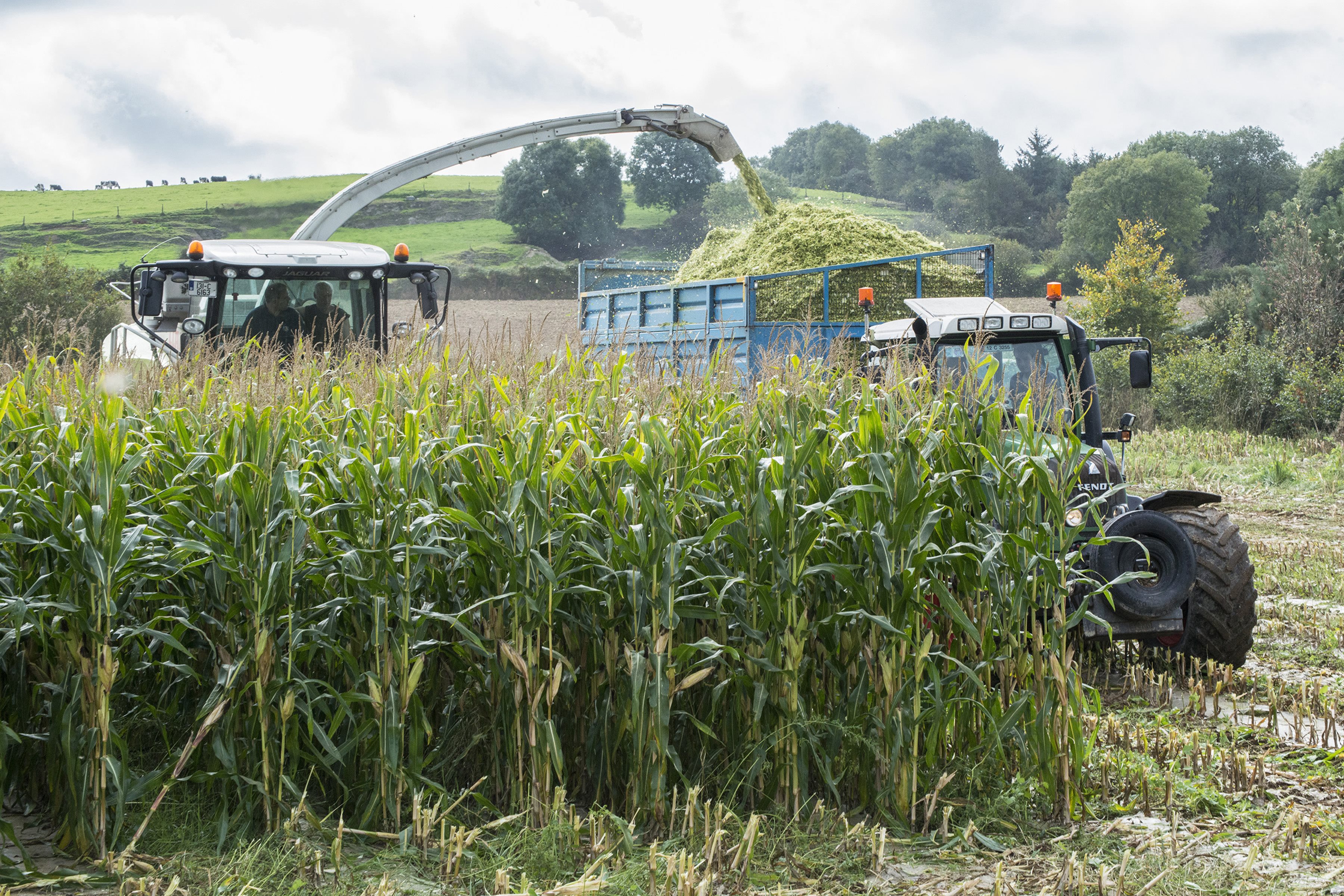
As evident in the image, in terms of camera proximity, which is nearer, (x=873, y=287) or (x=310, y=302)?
(x=310, y=302)

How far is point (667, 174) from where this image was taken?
165ft

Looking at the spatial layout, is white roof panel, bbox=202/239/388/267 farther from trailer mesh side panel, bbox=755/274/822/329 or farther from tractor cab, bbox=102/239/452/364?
trailer mesh side panel, bbox=755/274/822/329

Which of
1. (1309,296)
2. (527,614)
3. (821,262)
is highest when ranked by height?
(1309,296)

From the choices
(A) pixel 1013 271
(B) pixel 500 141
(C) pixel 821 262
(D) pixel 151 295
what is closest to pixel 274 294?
(D) pixel 151 295

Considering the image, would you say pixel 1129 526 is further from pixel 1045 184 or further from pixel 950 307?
pixel 1045 184

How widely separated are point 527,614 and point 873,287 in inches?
290

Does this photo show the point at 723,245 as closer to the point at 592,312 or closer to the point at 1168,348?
the point at 592,312

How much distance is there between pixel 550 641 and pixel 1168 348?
84.4ft

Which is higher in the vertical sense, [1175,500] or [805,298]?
[805,298]

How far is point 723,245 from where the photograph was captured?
41.9ft

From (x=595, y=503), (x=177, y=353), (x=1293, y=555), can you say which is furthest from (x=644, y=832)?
(x=1293, y=555)

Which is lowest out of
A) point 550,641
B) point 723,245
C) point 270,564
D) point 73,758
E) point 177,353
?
point 73,758

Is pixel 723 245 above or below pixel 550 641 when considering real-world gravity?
above

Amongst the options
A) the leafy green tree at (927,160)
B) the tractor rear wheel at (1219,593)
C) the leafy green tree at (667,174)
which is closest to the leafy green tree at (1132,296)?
the leafy green tree at (667,174)
